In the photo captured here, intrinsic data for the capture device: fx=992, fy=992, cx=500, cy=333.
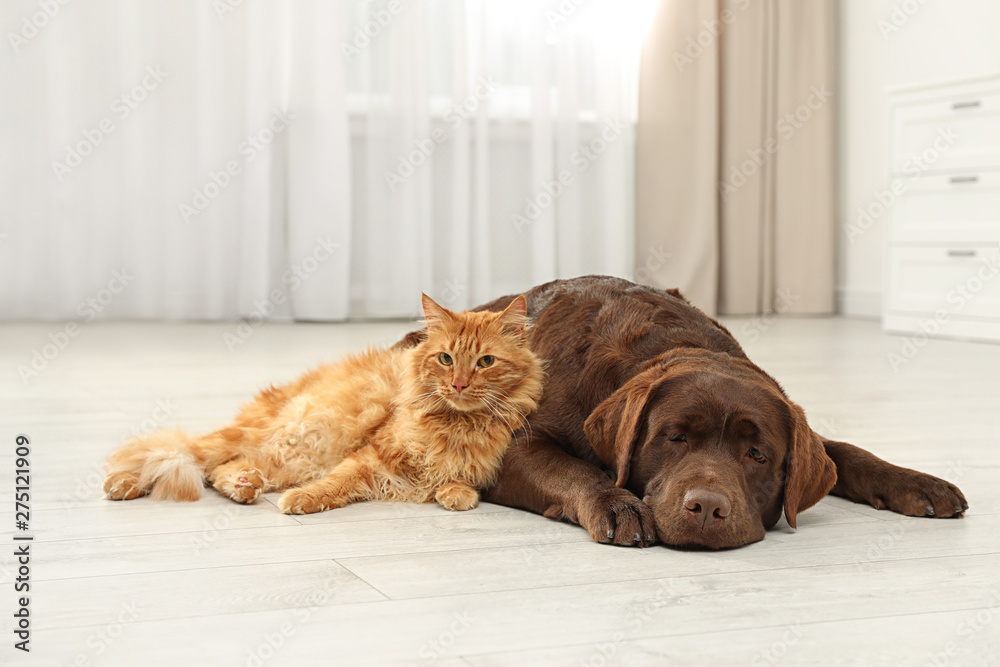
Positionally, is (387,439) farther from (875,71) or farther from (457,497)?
(875,71)

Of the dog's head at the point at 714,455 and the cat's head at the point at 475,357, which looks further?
the cat's head at the point at 475,357

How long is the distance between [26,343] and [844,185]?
4945 mm

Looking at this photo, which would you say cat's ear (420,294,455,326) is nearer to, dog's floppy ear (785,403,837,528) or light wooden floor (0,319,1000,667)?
light wooden floor (0,319,1000,667)

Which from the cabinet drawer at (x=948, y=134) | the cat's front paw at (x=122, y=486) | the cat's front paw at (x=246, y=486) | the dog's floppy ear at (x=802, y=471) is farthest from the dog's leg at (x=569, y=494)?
the cabinet drawer at (x=948, y=134)

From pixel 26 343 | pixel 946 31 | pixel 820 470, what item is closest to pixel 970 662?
pixel 820 470

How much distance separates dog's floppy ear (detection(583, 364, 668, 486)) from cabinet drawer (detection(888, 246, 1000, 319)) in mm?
3686

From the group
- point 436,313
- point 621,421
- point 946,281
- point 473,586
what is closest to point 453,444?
point 436,313

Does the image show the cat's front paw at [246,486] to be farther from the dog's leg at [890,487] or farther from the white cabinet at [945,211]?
the white cabinet at [945,211]

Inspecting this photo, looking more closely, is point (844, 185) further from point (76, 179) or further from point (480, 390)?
point (480, 390)

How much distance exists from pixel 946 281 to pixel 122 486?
4329mm

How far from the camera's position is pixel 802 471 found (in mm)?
1669

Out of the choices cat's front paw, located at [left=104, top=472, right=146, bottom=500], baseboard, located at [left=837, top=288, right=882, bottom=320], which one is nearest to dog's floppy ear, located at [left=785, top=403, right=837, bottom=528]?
cat's front paw, located at [left=104, top=472, right=146, bottom=500]

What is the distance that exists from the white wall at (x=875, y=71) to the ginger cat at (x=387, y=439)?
411 centimetres

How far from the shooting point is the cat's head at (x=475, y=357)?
6.23ft
